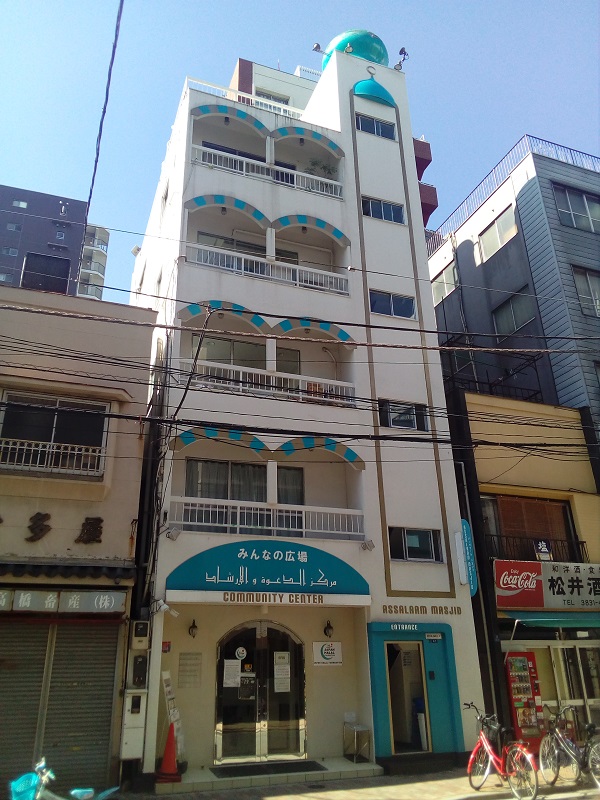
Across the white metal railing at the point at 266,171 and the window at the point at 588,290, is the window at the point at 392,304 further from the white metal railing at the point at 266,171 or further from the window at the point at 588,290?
the window at the point at 588,290

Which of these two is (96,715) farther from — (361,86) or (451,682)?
(361,86)

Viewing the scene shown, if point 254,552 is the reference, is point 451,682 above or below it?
below

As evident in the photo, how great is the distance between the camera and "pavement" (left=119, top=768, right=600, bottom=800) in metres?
11.0

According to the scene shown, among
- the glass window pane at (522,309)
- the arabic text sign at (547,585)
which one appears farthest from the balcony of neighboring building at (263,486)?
the glass window pane at (522,309)

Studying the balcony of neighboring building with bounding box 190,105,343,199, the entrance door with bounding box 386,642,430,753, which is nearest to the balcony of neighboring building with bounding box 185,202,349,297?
the balcony of neighboring building with bounding box 190,105,343,199

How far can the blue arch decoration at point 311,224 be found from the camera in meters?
18.4

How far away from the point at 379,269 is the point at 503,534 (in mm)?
8768

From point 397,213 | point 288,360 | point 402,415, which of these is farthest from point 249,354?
point 397,213

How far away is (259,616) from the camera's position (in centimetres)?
1466

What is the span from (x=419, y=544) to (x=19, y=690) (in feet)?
31.8

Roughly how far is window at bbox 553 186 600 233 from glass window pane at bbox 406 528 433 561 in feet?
42.7

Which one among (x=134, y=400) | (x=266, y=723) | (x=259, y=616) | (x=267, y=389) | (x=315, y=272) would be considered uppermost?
(x=315, y=272)

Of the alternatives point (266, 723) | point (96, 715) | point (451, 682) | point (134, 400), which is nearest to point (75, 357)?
point (134, 400)

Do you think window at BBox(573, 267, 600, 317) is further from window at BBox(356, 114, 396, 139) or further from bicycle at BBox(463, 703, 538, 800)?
bicycle at BBox(463, 703, 538, 800)
